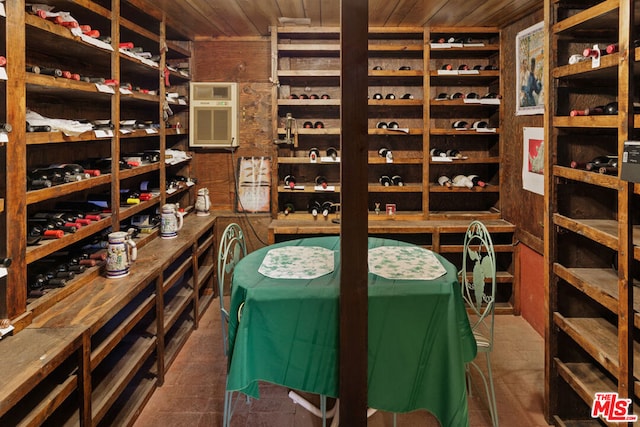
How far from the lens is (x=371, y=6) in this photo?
3.65 m

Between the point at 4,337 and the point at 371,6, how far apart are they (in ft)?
10.0

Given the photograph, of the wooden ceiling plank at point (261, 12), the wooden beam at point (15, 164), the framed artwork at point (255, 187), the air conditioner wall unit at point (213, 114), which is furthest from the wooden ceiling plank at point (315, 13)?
the wooden beam at point (15, 164)

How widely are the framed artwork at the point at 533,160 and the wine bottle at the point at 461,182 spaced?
0.48 metres

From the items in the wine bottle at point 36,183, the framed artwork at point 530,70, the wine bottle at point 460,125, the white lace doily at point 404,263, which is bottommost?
the white lace doily at point 404,263

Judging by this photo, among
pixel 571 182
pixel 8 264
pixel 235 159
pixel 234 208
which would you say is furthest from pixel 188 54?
pixel 571 182

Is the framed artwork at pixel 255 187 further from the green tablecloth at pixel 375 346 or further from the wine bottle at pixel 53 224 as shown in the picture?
the green tablecloth at pixel 375 346

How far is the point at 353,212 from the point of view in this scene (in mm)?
1358

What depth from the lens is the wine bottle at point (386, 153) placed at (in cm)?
440

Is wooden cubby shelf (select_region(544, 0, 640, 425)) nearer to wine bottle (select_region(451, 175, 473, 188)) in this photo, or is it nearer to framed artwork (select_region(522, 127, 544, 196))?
framed artwork (select_region(522, 127, 544, 196))

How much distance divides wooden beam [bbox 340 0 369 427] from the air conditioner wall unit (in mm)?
3456

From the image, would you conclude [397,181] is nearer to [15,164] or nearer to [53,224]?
[53,224]

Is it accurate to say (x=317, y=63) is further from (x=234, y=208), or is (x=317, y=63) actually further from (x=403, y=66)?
(x=234, y=208)

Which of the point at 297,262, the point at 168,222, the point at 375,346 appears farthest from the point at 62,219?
the point at 375,346

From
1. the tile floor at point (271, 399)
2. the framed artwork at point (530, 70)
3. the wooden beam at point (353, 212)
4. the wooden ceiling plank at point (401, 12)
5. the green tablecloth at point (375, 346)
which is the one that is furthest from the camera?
the framed artwork at point (530, 70)
